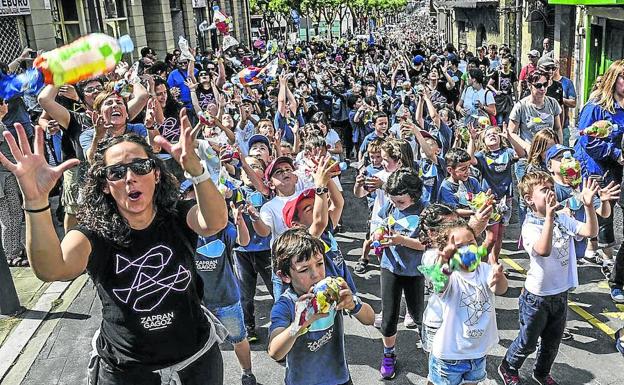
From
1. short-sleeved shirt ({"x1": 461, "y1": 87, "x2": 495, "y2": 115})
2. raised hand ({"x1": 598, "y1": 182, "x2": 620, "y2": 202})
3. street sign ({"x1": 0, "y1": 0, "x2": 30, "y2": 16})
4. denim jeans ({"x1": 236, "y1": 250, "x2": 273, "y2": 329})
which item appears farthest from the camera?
street sign ({"x1": 0, "y1": 0, "x2": 30, "y2": 16})

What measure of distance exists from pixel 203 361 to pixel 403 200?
2.04 metres

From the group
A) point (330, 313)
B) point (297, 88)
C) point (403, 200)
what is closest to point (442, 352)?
point (330, 313)

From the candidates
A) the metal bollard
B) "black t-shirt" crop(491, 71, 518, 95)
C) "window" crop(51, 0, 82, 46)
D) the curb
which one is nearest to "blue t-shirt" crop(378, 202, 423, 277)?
the curb

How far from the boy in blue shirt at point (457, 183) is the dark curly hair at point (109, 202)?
10.0 feet

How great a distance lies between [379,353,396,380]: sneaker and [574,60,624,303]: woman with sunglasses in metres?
2.50

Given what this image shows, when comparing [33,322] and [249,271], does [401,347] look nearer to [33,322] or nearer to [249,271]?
[249,271]

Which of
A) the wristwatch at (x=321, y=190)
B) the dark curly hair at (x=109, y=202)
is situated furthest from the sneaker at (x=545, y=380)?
the dark curly hair at (x=109, y=202)

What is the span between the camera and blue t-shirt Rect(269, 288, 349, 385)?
11.0 feet

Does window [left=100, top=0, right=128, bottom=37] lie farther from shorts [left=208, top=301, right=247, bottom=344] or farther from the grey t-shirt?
shorts [left=208, top=301, right=247, bottom=344]

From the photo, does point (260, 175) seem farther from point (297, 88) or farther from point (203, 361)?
point (297, 88)

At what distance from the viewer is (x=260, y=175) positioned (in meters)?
5.64

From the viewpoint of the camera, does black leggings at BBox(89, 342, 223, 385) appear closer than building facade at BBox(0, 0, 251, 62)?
Yes

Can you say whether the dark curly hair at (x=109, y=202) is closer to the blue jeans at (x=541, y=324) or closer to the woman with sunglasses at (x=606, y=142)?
the blue jeans at (x=541, y=324)

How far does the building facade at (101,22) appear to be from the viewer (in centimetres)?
1370
